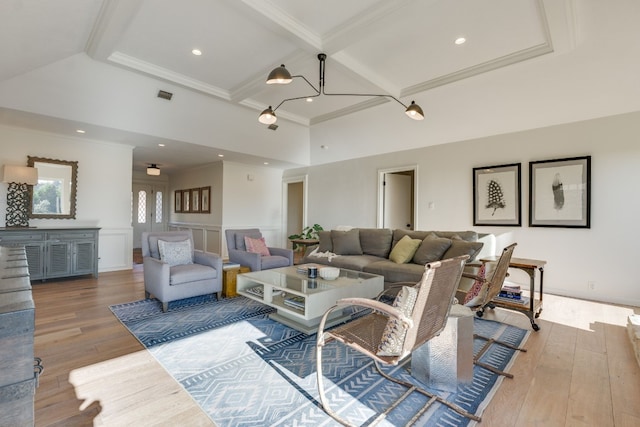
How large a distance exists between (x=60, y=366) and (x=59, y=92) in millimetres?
3332

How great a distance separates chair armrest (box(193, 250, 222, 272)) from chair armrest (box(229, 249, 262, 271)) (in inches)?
19.6

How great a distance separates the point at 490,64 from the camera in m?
3.91

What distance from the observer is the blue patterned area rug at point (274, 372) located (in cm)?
171

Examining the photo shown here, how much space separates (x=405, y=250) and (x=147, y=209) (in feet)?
26.9

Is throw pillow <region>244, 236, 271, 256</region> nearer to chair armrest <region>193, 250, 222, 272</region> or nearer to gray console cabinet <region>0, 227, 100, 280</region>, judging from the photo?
chair armrest <region>193, 250, 222, 272</region>

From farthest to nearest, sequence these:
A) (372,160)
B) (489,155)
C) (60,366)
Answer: (372,160) < (489,155) < (60,366)

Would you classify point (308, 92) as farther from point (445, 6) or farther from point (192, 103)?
point (445, 6)

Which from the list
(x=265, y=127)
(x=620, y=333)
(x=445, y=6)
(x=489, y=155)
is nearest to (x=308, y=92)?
(x=265, y=127)

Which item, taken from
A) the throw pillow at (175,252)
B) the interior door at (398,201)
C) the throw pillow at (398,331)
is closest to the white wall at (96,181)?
the throw pillow at (175,252)

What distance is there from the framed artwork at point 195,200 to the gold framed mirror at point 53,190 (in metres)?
2.85

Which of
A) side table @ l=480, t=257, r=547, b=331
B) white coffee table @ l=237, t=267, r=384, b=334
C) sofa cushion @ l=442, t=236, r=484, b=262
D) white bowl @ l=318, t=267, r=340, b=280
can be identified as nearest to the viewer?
white coffee table @ l=237, t=267, r=384, b=334

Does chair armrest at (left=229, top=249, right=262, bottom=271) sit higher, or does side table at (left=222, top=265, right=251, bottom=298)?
chair armrest at (left=229, top=249, right=262, bottom=271)

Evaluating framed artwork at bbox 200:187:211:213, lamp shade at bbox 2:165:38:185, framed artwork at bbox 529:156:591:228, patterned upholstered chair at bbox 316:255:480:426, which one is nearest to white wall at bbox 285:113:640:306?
framed artwork at bbox 529:156:591:228

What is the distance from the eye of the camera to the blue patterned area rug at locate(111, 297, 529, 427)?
1714mm
